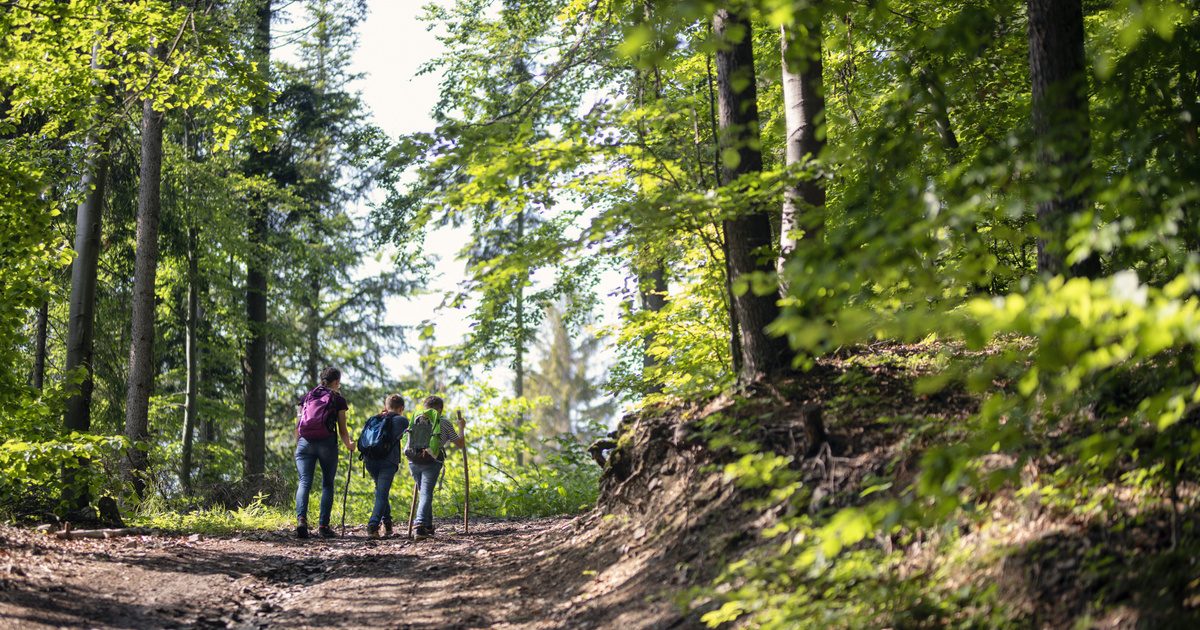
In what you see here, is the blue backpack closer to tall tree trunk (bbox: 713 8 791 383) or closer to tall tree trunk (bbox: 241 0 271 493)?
tall tree trunk (bbox: 713 8 791 383)

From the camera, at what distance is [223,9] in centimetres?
1686

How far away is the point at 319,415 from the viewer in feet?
37.0

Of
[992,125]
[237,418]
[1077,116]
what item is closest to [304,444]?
[992,125]

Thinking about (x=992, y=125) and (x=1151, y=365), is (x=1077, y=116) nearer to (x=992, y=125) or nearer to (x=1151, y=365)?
(x=1151, y=365)

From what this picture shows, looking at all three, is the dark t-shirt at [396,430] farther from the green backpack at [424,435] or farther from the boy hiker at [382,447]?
the green backpack at [424,435]

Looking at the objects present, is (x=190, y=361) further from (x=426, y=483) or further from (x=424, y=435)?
(x=424, y=435)

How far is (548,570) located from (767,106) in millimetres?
6494

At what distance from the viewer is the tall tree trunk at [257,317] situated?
69.2 feet

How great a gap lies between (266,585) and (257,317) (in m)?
15.5

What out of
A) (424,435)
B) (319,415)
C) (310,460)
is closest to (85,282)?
(319,415)

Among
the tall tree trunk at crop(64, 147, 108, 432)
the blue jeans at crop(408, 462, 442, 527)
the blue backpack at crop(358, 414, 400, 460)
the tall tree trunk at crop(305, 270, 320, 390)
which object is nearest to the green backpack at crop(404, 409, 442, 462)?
the blue jeans at crop(408, 462, 442, 527)

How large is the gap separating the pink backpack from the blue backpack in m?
0.70

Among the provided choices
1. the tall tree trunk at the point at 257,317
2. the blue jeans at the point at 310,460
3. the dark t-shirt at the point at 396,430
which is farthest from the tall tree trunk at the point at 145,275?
the tall tree trunk at the point at 257,317

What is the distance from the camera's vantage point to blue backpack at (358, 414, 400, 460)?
1198 centimetres
